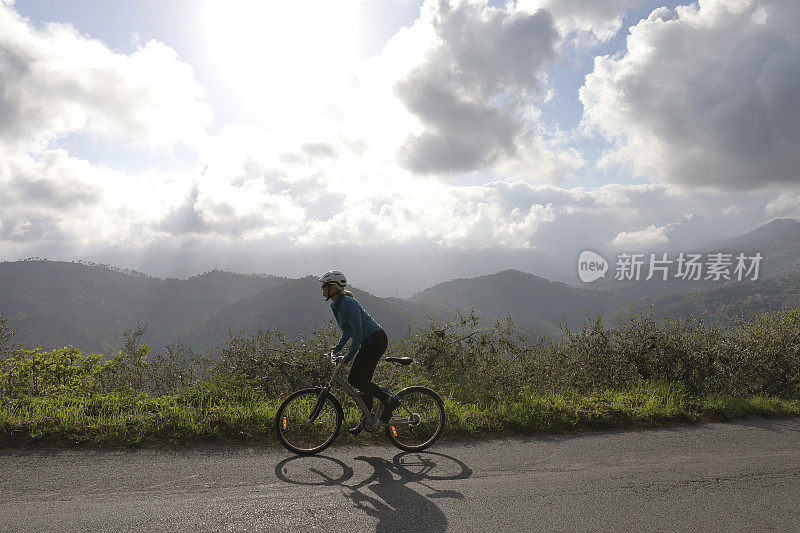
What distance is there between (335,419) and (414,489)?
183 cm

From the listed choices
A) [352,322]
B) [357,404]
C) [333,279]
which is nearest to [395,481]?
[357,404]

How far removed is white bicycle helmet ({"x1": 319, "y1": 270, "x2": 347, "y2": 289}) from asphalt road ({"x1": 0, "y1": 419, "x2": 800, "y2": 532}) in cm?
250

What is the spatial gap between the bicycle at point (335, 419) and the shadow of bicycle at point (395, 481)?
31cm

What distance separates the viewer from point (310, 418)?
20.8ft

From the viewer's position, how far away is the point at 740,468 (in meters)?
5.75

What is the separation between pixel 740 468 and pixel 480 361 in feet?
17.3

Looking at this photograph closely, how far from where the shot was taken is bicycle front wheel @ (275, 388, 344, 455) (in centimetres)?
624

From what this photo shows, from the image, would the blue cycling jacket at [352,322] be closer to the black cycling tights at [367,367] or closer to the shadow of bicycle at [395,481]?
the black cycling tights at [367,367]

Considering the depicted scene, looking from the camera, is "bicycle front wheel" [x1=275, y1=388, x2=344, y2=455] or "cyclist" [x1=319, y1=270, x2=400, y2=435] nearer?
"bicycle front wheel" [x1=275, y1=388, x2=344, y2=455]

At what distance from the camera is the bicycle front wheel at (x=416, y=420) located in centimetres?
644

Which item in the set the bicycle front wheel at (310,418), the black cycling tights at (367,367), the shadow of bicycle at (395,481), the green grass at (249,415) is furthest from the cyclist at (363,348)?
the shadow of bicycle at (395,481)

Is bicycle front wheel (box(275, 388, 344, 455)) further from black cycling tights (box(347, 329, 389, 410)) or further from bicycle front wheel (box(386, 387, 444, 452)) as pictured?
bicycle front wheel (box(386, 387, 444, 452))

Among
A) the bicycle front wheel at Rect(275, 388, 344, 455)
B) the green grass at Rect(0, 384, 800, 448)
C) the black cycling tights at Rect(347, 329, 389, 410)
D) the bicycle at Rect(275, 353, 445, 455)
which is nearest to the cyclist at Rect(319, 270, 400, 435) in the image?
the black cycling tights at Rect(347, 329, 389, 410)

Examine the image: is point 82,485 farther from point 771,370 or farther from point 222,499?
point 771,370
